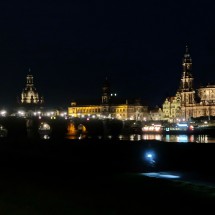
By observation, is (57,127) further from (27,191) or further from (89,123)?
(27,191)

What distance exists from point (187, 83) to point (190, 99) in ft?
18.9

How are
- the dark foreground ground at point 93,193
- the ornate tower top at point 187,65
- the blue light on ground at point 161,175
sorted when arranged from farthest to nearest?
the ornate tower top at point 187,65 → the blue light on ground at point 161,175 → the dark foreground ground at point 93,193

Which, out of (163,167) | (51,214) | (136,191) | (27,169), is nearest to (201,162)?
(163,167)

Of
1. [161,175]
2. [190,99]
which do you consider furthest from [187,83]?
[161,175]

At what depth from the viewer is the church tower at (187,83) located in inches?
6801

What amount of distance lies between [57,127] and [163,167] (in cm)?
8007

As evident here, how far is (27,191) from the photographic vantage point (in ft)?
66.5

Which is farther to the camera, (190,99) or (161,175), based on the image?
(190,99)

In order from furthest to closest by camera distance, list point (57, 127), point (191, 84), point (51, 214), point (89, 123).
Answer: point (191, 84), point (89, 123), point (57, 127), point (51, 214)

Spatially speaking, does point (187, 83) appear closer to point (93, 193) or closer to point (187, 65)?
point (187, 65)

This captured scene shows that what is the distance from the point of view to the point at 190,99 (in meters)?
174

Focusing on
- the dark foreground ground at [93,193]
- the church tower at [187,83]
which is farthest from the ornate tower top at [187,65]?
the dark foreground ground at [93,193]

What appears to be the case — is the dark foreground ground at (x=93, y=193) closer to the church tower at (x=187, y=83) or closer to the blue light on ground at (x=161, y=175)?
the blue light on ground at (x=161, y=175)

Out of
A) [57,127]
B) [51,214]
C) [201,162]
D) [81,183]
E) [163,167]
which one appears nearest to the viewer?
[51,214]
